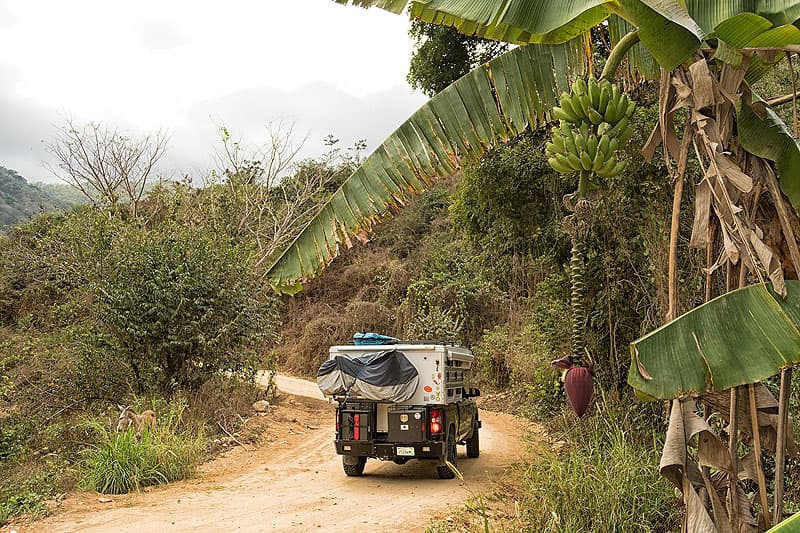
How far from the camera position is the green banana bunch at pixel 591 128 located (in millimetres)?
3930

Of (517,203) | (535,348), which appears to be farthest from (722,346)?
(535,348)

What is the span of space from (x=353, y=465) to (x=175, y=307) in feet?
18.8

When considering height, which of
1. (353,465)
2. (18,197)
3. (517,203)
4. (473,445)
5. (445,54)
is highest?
(18,197)

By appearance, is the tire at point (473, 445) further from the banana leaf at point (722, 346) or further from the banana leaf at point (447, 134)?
the banana leaf at point (722, 346)

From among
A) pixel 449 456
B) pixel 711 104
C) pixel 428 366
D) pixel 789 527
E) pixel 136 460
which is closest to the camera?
pixel 789 527

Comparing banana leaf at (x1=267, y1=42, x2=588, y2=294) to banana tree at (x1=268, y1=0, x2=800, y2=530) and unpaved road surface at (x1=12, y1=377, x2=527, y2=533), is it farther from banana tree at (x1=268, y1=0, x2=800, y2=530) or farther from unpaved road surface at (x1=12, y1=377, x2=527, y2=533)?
unpaved road surface at (x1=12, y1=377, x2=527, y2=533)

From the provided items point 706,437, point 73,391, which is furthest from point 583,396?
point 73,391

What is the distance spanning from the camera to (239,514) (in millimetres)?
8570

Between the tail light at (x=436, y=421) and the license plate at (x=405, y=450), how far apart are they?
399 mm

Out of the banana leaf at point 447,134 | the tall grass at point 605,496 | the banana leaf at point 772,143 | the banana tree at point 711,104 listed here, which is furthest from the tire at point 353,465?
the banana leaf at point 772,143

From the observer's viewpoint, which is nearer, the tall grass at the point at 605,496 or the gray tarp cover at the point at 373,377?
the tall grass at the point at 605,496

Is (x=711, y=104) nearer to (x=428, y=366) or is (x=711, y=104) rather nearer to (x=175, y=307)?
(x=428, y=366)

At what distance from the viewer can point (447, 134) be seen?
533cm

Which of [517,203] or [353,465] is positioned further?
[517,203]
